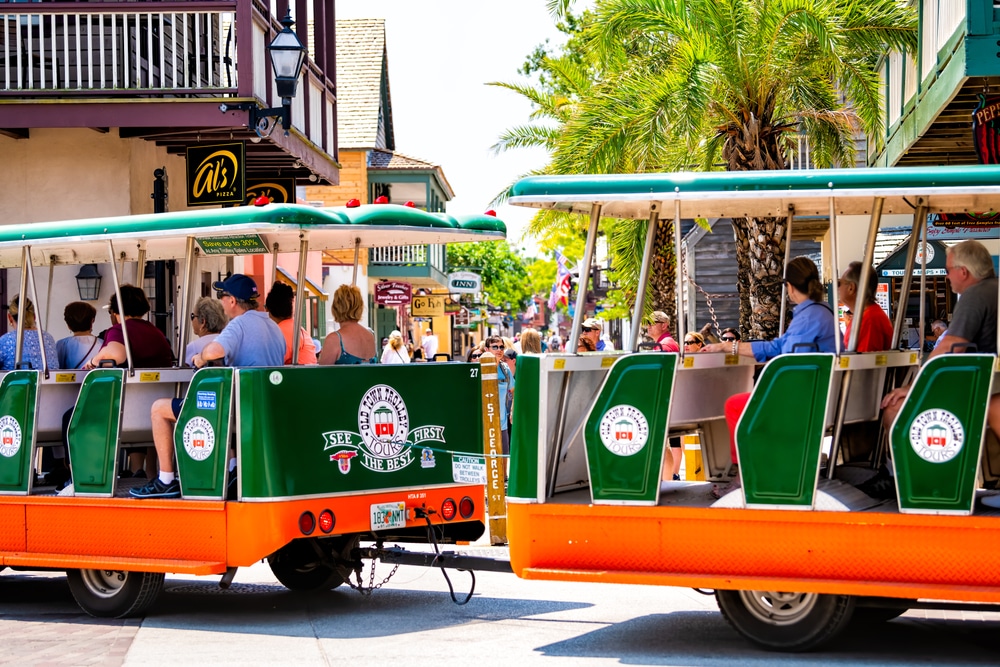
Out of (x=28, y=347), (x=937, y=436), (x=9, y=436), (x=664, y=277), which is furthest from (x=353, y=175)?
(x=937, y=436)

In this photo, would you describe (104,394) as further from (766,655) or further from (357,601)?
(766,655)

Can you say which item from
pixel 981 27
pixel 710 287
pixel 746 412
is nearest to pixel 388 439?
pixel 746 412

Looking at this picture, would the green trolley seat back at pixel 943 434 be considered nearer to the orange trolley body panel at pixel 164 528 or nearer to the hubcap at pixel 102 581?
the orange trolley body panel at pixel 164 528

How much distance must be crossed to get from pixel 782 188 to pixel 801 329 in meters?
0.96

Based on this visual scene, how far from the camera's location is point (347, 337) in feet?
31.2

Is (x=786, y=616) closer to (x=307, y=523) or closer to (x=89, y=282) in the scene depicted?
(x=307, y=523)

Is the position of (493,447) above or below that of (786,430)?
below

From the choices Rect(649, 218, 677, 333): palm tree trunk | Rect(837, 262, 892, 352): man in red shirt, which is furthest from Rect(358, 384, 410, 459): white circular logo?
Rect(649, 218, 677, 333): palm tree trunk

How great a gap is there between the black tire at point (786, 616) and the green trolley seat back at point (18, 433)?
4556 millimetres

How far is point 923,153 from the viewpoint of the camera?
54.5ft

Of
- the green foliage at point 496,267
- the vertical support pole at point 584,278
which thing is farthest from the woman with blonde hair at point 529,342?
the green foliage at point 496,267

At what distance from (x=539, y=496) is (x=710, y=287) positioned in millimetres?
24661

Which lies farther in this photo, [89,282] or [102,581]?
[89,282]

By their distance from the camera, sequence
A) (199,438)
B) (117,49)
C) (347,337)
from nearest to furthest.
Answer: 1. (199,438)
2. (347,337)
3. (117,49)
